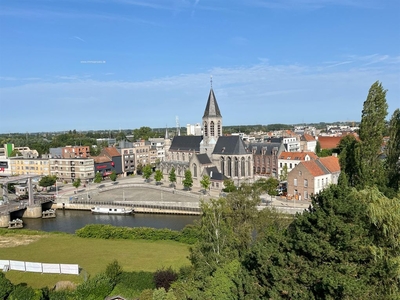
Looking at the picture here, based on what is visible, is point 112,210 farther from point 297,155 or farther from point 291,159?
point 297,155

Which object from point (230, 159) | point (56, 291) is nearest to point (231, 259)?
point (56, 291)

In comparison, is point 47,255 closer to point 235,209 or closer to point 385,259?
point 235,209

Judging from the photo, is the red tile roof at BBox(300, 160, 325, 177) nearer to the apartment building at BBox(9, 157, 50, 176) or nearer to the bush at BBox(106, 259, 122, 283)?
the bush at BBox(106, 259, 122, 283)

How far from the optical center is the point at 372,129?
2720 centimetres

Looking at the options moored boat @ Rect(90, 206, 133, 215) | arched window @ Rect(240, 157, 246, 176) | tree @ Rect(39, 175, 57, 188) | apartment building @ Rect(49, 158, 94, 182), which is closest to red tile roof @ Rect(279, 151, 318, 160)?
arched window @ Rect(240, 157, 246, 176)

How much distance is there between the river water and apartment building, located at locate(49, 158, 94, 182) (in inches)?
905

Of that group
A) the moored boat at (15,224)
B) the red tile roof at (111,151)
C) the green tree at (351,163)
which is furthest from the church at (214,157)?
the green tree at (351,163)

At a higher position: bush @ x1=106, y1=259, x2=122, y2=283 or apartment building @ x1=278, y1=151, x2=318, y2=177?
apartment building @ x1=278, y1=151, x2=318, y2=177

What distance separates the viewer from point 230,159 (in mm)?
67062

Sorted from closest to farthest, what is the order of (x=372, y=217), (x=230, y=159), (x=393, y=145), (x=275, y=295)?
(x=275, y=295) → (x=372, y=217) → (x=393, y=145) → (x=230, y=159)

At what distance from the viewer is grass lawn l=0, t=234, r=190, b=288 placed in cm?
2847

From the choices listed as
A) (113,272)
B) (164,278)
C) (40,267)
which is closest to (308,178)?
(164,278)

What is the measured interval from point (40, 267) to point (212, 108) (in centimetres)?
5000

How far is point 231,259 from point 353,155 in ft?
43.1
